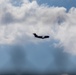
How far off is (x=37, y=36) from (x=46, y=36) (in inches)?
225

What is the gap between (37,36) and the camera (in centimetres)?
9350

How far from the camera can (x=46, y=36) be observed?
93.8 meters
